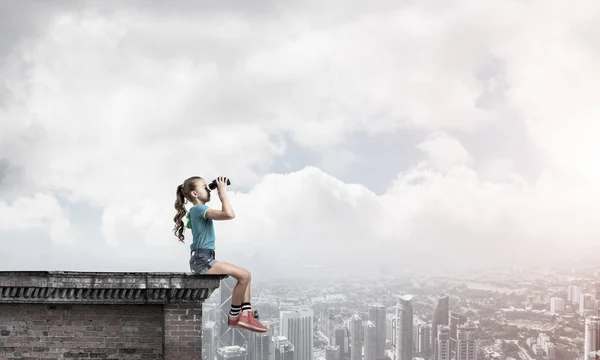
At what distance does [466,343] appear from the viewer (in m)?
42.8

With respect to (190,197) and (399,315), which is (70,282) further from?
(399,315)

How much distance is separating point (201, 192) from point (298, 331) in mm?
36490

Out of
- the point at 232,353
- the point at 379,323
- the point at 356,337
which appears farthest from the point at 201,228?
the point at 379,323

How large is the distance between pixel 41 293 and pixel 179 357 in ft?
5.99

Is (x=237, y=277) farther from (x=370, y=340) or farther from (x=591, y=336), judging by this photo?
(x=370, y=340)

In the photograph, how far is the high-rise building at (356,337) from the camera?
45.9 metres

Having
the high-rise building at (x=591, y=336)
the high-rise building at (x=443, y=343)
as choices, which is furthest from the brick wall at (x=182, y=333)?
the high-rise building at (x=443, y=343)

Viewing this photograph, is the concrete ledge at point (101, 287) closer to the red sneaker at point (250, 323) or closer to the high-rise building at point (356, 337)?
the red sneaker at point (250, 323)

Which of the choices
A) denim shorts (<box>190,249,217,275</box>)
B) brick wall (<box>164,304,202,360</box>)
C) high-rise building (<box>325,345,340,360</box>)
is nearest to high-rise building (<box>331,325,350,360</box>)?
high-rise building (<box>325,345,340,360</box>)

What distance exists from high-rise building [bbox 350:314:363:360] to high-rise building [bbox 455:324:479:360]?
723cm

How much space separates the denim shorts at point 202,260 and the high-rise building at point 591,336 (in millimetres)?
32183

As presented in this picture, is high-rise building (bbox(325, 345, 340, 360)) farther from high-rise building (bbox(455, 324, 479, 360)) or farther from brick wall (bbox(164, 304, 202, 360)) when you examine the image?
brick wall (bbox(164, 304, 202, 360))

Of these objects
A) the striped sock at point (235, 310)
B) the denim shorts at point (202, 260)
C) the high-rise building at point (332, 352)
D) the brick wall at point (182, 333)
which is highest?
the denim shorts at point (202, 260)

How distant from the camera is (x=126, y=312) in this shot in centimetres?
798
